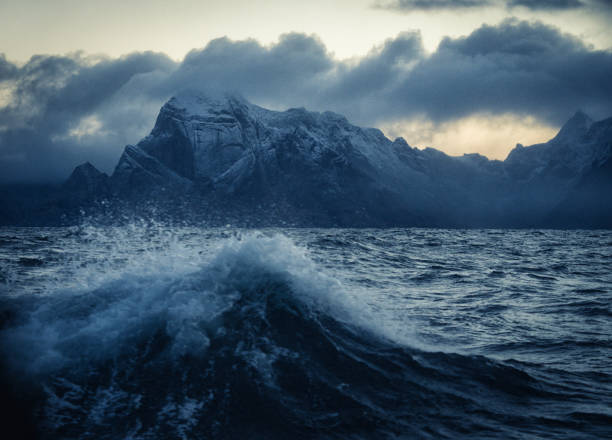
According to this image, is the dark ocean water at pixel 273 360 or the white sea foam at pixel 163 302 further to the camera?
the white sea foam at pixel 163 302

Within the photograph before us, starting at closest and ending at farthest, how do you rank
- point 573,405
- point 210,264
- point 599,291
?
1. point 573,405
2. point 210,264
3. point 599,291

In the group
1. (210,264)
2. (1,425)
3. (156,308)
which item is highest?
(210,264)

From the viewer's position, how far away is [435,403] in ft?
23.9

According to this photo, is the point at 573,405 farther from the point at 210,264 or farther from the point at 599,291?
the point at 599,291

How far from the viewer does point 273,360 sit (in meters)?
8.60

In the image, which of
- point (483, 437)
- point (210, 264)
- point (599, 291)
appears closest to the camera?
point (483, 437)

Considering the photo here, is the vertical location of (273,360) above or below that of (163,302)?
below

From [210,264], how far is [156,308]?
2.28 metres

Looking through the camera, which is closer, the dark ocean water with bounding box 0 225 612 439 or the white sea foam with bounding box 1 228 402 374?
the dark ocean water with bounding box 0 225 612 439

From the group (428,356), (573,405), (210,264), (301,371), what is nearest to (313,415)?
(301,371)

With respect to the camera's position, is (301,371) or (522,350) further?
(522,350)

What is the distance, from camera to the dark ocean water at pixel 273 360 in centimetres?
665

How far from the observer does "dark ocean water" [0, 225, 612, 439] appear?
262 inches

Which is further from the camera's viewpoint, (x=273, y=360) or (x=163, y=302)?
(x=163, y=302)
